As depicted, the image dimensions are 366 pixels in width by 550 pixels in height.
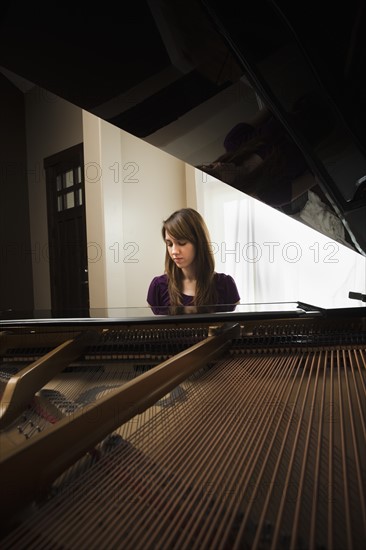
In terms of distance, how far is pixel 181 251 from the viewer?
207 cm

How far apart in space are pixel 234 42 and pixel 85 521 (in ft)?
2.69

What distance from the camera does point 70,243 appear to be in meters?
3.93

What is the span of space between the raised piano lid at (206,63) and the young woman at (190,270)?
111 centimetres

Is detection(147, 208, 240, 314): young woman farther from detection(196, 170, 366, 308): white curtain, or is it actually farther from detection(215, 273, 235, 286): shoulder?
detection(196, 170, 366, 308): white curtain

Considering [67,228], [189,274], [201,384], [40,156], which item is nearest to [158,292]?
[189,274]

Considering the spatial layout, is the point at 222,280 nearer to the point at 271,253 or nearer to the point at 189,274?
the point at 189,274

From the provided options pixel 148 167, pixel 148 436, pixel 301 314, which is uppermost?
pixel 148 167

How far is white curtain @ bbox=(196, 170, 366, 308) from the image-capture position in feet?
10.4

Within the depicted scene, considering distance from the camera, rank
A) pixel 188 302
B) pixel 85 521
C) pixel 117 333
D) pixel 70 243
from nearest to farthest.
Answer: pixel 85 521
pixel 117 333
pixel 188 302
pixel 70 243

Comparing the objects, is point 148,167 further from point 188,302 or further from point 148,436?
point 148,436

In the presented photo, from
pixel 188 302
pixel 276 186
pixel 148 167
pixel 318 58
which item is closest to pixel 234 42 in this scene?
pixel 318 58

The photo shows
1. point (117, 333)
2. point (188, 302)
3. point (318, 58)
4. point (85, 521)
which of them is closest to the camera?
point (85, 521)

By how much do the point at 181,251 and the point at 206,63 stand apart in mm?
1365

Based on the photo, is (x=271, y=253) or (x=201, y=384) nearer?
(x=201, y=384)
